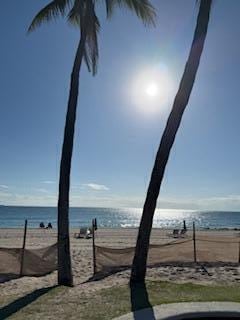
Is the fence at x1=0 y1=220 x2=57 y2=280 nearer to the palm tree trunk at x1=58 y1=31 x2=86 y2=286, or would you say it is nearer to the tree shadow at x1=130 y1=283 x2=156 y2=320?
the palm tree trunk at x1=58 y1=31 x2=86 y2=286

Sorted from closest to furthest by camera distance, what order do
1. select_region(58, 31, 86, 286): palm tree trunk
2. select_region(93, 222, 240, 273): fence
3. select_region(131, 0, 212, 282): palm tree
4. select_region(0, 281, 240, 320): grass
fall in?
select_region(0, 281, 240, 320): grass < select_region(131, 0, 212, 282): palm tree < select_region(58, 31, 86, 286): palm tree trunk < select_region(93, 222, 240, 273): fence

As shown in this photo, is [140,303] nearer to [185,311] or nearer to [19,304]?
[185,311]

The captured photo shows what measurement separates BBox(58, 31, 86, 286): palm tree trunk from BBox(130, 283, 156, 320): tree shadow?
7.37 ft

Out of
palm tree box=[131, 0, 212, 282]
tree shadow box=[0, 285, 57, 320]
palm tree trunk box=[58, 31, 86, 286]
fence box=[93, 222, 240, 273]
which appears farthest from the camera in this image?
fence box=[93, 222, 240, 273]

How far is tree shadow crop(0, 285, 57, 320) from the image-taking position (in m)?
8.29

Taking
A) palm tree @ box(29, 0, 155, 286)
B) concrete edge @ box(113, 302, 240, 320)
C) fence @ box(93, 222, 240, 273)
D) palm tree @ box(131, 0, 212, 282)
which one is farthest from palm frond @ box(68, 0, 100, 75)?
concrete edge @ box(113, 302, 240, 320)

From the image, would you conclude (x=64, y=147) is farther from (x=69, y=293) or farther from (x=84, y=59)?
(x=69, y=293)

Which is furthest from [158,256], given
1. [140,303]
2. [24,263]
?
[140,303]

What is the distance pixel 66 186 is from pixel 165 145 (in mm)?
3104

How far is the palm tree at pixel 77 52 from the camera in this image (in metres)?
12.1

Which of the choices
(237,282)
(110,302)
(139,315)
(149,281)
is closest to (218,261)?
(237,282)

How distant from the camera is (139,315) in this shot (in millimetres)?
7379

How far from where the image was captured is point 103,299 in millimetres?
9023

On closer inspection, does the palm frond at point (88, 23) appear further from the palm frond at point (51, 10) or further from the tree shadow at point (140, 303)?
the tree shadow at point (140, 303)
